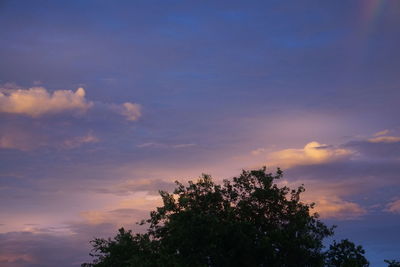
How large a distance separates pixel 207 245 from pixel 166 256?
11.0 ft

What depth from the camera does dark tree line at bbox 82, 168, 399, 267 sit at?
39.0 metres

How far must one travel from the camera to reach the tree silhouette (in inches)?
1533

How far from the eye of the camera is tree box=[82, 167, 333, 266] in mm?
38938

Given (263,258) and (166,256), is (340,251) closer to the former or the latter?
(263,258)

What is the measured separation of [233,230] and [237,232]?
46 centimetres

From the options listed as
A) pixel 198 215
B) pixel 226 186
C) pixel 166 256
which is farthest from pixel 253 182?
pixel 166 256

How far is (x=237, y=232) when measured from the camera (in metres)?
38.9

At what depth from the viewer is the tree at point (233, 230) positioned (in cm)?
3894

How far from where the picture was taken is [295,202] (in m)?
43.0

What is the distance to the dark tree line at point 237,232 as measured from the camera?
128ft

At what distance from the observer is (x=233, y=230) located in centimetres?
3922

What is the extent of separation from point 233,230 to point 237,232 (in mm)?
462

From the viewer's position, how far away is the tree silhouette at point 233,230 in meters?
38.9

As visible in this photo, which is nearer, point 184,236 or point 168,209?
point 184,236
